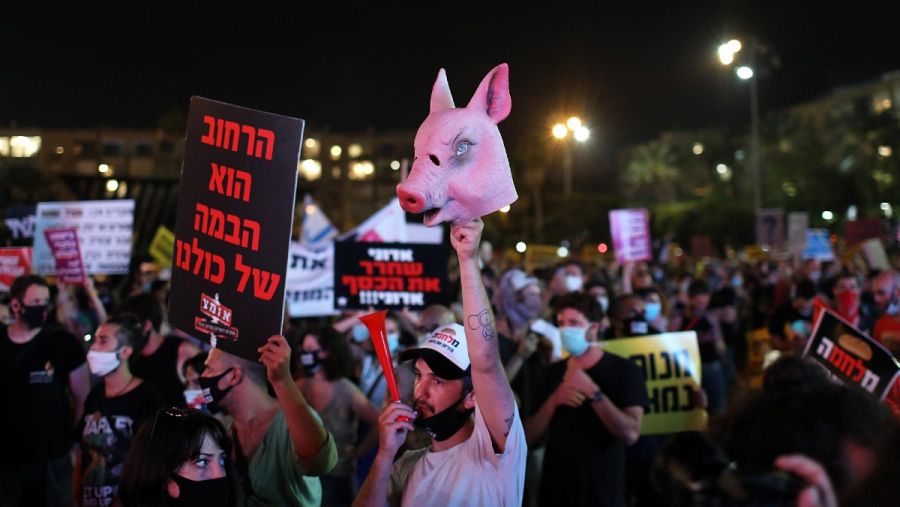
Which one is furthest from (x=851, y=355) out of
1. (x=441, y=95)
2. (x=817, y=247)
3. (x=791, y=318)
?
(x=817, y=247)

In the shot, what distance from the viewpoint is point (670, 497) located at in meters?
1.81

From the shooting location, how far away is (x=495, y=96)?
3096 millimetres

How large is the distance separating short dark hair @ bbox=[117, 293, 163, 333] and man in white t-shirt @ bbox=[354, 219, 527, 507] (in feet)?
13.4

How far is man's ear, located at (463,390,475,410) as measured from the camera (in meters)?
3.34

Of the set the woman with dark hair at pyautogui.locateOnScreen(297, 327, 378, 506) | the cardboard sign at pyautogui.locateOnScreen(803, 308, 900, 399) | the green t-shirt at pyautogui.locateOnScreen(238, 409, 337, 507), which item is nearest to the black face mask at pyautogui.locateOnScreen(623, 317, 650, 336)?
the cardboard sign at pyautogui.locateOnScreen(803, 308, 900, 399)

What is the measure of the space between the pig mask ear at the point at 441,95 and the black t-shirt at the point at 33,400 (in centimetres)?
434

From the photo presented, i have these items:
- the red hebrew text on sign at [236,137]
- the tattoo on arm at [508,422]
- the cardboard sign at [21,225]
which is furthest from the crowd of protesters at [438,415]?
the cardboard sign at [21,225]

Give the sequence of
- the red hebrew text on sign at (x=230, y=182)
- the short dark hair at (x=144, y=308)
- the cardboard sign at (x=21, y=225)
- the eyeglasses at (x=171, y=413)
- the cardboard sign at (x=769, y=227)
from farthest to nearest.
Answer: the cardboard sign at (x=769, y=227), the cardboard sign at (x=21, y=225), the short dark hair at (x=144, y=308), the red hebrew text on sign at (x=230, y=182), the eyeglasses at (x=171, y=413)

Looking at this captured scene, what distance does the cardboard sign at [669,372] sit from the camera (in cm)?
650

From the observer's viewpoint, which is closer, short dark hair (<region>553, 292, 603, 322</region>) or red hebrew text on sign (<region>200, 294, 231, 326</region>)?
red hebrew text on sign (<region>200, 294, 231, 326</region>)

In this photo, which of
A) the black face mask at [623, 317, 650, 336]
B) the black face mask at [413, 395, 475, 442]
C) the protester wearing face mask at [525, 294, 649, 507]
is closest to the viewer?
the black face mask at [413, 395, 475, 442]

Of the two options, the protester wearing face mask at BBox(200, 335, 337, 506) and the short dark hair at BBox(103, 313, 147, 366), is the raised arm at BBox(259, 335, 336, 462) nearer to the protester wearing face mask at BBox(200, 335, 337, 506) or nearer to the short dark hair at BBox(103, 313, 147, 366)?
the protester wearing face mask at BBox(200, 335, 337, 506)

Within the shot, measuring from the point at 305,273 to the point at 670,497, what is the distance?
8705 millimetres

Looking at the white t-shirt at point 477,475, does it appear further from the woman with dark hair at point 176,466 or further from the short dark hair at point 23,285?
the short dark hair at point 23,285
